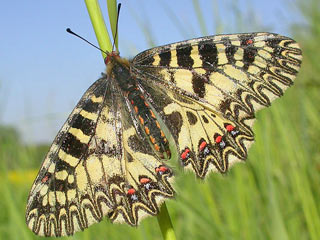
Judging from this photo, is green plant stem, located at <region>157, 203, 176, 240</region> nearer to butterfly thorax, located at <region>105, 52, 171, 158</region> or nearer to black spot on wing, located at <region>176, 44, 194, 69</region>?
butterfly thorax, located at <region>105, 52, 171, 158</region>

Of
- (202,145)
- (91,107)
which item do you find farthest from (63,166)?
(202,145)

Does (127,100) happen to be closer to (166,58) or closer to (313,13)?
(166,58)

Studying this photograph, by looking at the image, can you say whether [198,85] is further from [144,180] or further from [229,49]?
[144,180]

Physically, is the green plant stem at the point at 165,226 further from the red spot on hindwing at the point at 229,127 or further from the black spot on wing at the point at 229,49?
the black spot on wing at the point at 229,49

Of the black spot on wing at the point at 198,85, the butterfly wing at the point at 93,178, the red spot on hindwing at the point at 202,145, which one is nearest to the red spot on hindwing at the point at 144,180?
the butterfly wing at the point at 93,178

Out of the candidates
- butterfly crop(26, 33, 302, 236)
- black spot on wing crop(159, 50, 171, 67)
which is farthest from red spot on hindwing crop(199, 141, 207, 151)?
black spot on wing crop(159, 50, 171, 67)

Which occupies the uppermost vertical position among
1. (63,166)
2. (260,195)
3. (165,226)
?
(63,166)
